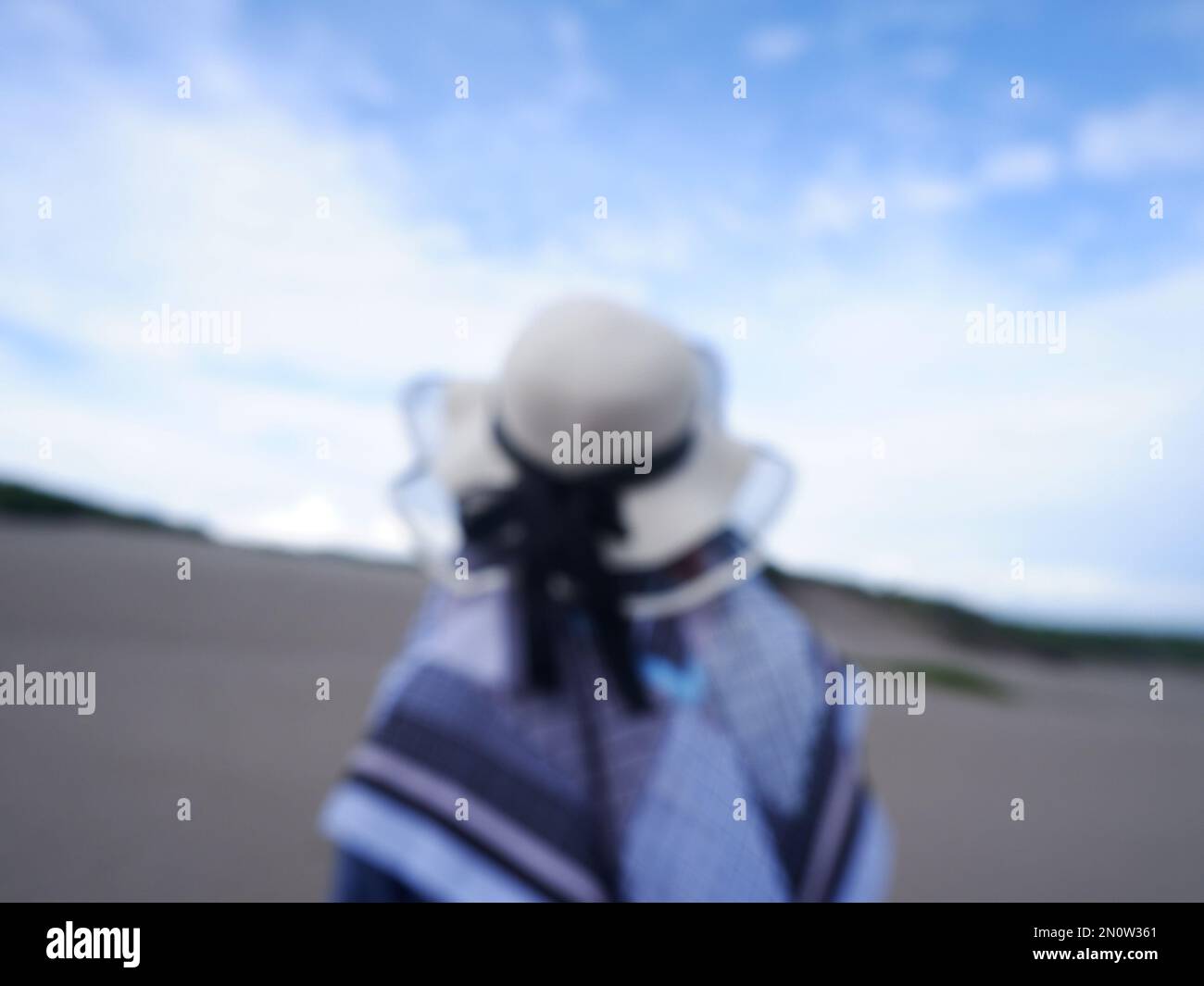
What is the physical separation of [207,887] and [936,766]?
6.79 ft

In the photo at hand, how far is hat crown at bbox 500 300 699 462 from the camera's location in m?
0.58

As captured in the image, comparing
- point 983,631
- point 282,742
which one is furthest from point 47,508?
point 983,631

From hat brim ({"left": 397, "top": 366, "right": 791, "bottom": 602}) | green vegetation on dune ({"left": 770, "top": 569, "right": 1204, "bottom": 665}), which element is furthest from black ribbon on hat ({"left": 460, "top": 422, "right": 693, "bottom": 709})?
green vegetation on dune ({"left": 770, "top": 569, "right": 1204, "bottom": 665})

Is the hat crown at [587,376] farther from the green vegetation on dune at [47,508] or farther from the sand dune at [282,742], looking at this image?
the green vegetation on dune at [47,508]

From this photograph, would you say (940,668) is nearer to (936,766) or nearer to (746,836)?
(936,766)

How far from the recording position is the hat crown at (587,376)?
1.89 feet

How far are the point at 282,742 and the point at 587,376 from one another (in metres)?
1.79

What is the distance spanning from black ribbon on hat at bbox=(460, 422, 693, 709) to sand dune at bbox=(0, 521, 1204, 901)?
1068mm

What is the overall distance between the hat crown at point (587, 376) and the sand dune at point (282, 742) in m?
1.13

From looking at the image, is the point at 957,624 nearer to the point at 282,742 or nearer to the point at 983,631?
the point at 983,631

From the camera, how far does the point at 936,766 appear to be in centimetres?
246

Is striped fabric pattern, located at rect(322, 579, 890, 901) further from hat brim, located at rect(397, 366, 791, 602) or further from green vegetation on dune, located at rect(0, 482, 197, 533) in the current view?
green vegetation on dune, located at rect(0, 482, 197, 533)

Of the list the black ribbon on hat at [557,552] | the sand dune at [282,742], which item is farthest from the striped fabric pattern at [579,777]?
the sand dune at [282,742]
